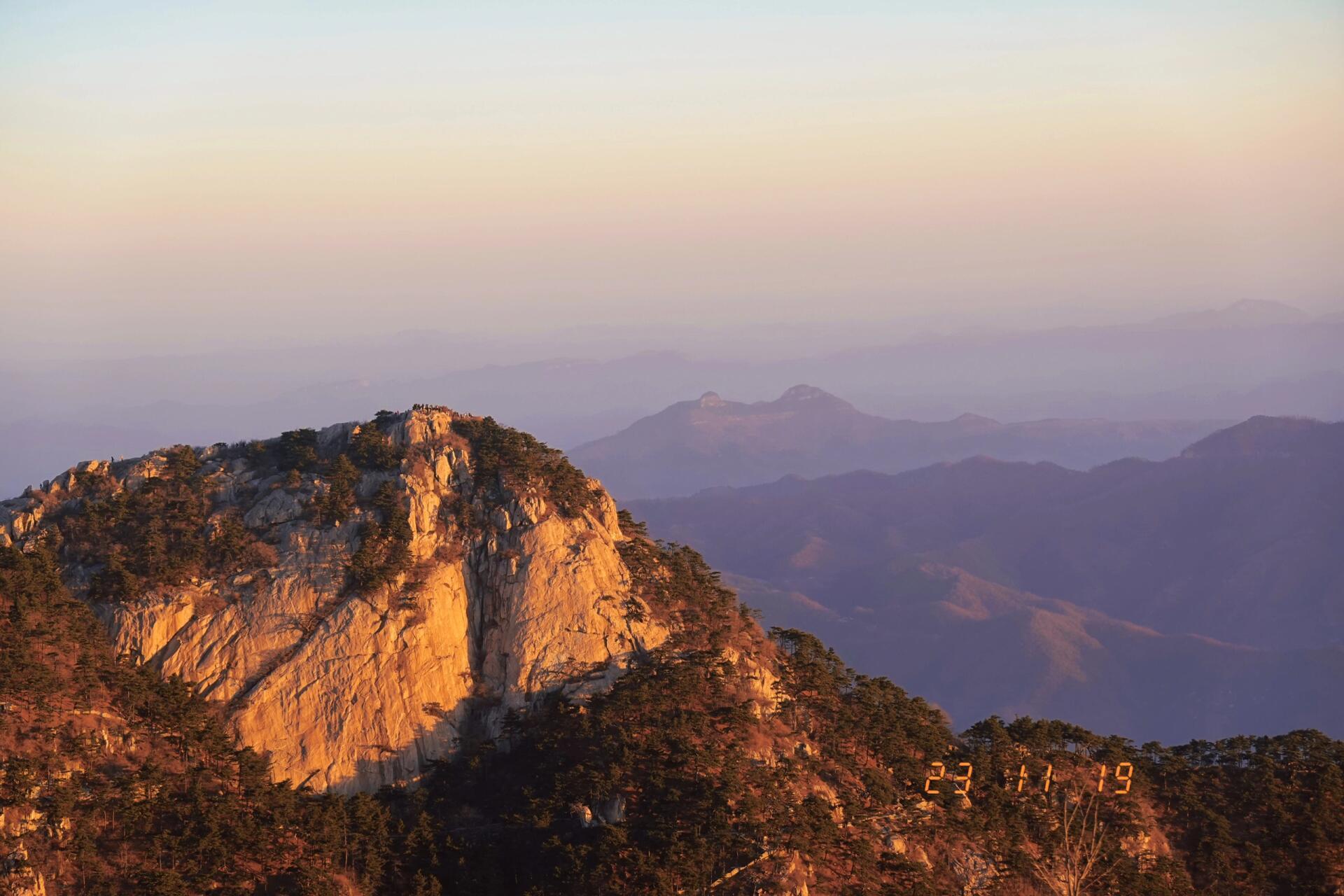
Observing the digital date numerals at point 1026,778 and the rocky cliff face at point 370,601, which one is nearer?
the digital date numerals at point 1026,778

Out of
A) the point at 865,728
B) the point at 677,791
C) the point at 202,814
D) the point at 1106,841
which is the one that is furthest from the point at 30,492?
the point at 1106,841

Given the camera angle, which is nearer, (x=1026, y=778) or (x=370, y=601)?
(x=1026, y=778)

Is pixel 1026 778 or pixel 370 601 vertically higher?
pixel 370 601

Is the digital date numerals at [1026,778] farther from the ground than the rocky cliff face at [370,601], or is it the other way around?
the rocky cliff face at [370,601]

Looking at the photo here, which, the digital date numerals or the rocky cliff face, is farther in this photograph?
the rocky cliff face

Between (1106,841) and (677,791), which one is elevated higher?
(677,791)

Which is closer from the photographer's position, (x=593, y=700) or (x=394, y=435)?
(x=593, y=700)

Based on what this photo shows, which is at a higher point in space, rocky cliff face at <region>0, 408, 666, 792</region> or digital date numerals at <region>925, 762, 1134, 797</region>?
rocky cliff face at <region>0, 408, 666, 792</region>

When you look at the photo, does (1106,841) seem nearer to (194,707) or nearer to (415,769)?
(415,769)
